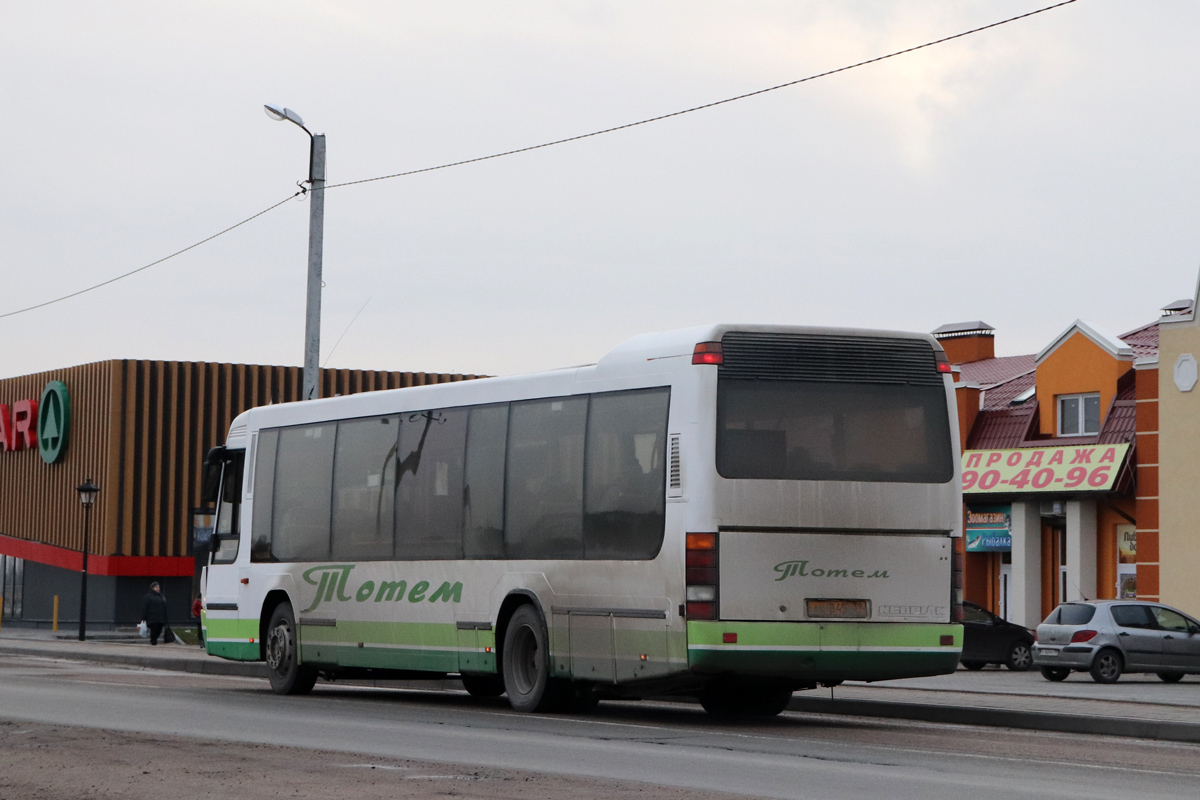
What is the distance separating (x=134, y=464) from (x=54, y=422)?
160 inches

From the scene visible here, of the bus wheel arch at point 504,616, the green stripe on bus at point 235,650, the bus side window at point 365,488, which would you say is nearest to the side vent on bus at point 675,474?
the bus wheel arch at point 504,616

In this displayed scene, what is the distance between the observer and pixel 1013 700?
19.6 metres

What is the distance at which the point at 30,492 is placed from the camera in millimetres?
55469

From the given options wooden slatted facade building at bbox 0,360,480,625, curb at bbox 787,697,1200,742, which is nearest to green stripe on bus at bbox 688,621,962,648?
curb at bbox 787,697,1200,742

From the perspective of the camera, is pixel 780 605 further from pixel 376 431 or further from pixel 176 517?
pixel 176 517

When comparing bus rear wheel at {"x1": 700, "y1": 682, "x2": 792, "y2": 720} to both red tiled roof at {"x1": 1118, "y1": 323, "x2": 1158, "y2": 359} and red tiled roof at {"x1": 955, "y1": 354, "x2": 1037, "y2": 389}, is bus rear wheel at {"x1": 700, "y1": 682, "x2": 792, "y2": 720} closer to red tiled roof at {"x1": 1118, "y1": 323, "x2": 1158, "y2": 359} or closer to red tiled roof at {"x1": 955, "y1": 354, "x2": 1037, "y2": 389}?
red tiled roof at {"x1": 1118, "y1": 323, "x2": 1158, "y2": 359}

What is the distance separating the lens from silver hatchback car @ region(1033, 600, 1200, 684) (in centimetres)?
2927

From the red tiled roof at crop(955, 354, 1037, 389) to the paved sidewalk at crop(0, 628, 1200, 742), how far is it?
654 inches

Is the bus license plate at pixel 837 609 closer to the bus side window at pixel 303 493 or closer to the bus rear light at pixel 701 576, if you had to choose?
the bus rear light at pixel 701 576

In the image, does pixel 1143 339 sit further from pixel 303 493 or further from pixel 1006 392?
pixel 303 493

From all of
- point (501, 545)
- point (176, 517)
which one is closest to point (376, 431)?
point (501, 545)

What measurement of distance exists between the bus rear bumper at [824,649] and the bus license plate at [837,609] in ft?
0.22

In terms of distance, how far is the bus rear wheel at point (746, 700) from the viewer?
17.1m

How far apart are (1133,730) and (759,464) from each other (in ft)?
14.0
